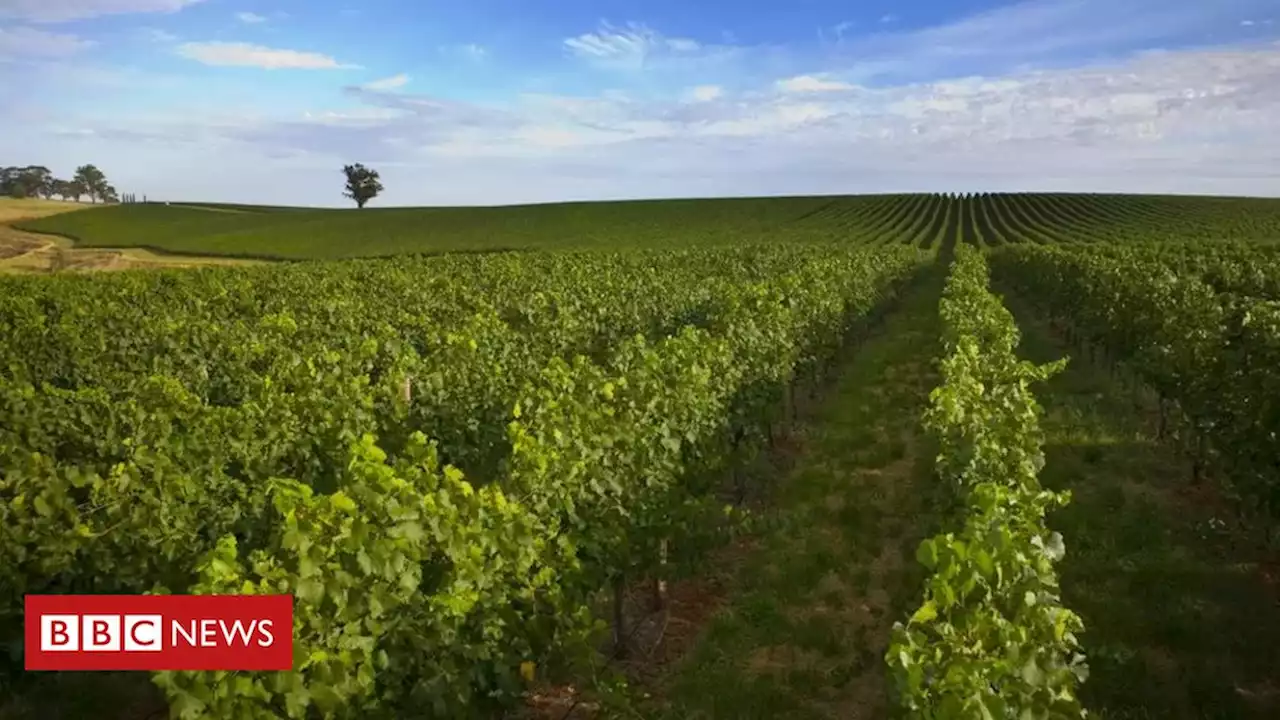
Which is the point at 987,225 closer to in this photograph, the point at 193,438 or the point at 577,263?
the point at 577,263

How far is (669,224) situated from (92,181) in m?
129

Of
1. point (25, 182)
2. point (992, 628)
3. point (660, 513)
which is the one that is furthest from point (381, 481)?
point (25, 182)

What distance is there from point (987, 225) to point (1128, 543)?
77.5m

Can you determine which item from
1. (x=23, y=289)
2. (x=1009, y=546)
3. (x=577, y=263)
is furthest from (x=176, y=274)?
(x=1009, y=546)

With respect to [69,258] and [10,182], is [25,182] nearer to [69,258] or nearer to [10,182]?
[10,182]

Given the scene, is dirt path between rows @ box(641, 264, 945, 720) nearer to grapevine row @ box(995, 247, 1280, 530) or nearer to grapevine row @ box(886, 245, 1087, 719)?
grapevine row @ box(886, 245, 1087, 719)

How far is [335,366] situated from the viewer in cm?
1069

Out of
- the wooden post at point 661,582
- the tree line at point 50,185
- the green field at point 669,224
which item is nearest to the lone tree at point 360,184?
the green field at point 669,224

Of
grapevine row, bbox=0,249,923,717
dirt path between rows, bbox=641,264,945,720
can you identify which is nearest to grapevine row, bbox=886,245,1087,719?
dirt path between rows, bbox=641,264,945,720


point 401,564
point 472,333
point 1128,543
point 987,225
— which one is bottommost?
point 1128,543

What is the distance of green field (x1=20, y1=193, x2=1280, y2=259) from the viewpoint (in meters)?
73.3

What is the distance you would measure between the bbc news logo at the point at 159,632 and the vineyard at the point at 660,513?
11 centimetres

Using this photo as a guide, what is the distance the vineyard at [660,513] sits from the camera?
498cm

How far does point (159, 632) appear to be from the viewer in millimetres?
5234
